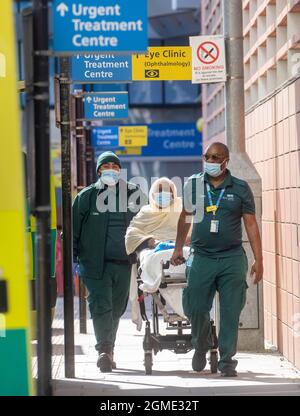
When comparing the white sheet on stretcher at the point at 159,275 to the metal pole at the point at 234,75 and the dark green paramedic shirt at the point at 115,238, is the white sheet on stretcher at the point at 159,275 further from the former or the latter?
the metal pole at the point at 234,75

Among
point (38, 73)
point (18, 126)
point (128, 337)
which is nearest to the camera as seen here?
point (18, 126)

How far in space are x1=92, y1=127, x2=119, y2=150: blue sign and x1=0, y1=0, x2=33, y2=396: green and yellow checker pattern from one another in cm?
2118

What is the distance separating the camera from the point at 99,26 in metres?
7.99

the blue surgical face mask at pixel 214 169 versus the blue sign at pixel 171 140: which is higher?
the blue sign at pixel 171 140

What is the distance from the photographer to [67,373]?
34.8ft

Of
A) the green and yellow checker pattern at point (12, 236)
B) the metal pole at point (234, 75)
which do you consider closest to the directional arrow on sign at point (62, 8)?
the green and yellow checker pattern at point (12, 236)

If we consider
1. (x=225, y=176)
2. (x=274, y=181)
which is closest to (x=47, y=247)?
(x=225, y=176)

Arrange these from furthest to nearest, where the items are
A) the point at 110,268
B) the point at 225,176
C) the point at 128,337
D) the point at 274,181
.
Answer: the point at 128,337, the point at 274,181, the point at 110,268, the point at 225,176

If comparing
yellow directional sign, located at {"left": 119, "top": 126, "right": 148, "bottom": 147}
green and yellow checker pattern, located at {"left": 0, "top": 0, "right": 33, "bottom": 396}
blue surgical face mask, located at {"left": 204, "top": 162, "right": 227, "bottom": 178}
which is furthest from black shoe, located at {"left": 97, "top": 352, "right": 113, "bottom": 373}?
yellow directional sign, located at {"left": 119, "top": 126, "right": 148, "bottom": 147}

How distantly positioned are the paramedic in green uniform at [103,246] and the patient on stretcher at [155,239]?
0.49 feet

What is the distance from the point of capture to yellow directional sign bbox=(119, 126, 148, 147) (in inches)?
1141

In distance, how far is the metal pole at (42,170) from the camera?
6961mm
